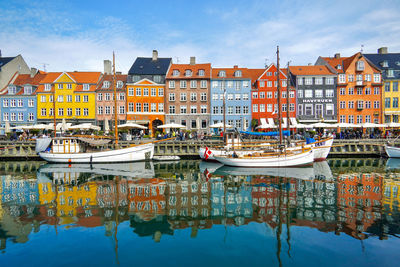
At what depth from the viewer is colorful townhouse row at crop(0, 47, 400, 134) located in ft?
155

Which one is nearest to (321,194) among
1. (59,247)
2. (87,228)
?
(87,228)

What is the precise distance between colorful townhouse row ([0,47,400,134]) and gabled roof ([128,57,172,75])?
0.18 metres

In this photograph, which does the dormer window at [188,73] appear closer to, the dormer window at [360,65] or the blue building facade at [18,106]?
the blue building facade at [18,106]

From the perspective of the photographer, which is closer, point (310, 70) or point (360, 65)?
point (360, 65)

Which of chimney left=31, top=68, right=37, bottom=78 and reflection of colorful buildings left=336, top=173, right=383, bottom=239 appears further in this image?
chimney left=31, top=68, right=37, bottom=78

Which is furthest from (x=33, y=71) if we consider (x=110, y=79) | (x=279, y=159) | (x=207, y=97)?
(x=279, y=159)

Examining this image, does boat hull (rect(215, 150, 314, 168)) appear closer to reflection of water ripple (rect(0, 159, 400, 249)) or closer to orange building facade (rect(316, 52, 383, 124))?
reflection of water ripple (rect(0, 159, 400, 249))

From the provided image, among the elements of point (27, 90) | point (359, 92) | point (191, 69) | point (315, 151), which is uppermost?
point (191, 69)

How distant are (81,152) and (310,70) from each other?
42027 millimetres

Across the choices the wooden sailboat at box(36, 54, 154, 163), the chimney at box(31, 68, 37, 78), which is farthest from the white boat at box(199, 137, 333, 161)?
the chimney at box(31, 68, 37, 78)

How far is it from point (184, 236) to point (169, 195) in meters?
5.54

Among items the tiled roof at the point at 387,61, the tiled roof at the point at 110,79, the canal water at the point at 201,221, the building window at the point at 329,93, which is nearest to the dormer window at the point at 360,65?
the tiled roof at the point at 387,61

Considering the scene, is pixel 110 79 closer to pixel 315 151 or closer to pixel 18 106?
pixel 18 106

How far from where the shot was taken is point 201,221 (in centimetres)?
1106
